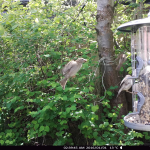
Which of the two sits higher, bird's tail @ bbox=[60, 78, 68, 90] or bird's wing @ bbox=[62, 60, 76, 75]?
bird's wing @ bbox=[62, 60, 76, 75]

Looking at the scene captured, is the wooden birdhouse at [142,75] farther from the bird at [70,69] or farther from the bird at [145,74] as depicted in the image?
the bird at [70,69]

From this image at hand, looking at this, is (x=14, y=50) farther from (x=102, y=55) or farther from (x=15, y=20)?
(x=102, y=55)

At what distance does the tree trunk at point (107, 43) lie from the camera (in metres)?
3.73

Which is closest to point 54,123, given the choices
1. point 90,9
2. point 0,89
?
point 0,89

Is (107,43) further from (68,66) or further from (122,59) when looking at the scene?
(68,66)

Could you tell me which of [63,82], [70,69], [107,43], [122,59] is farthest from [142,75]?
[107,43]

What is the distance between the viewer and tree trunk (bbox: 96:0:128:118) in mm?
3727

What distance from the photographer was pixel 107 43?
3730 millimetres

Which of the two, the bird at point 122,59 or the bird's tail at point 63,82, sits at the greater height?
the bird at point 122,59

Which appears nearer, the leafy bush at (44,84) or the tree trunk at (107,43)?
the leafy bush at (44,84)

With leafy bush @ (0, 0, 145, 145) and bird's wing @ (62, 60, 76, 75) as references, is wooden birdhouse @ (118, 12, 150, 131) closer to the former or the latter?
leafy bush @ (0, 0, 145, 145)

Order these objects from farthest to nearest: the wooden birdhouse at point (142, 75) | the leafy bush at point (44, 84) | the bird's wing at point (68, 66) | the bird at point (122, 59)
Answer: the bird at point (122, 59) → the bird's wing at point (68, 66) → the leafy bush at point (44, 84) → the wooden birdhouse at point (142, 75)

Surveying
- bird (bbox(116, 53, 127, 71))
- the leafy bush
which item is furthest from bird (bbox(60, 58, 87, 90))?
bird (bbox(116, 53, 127, 71))

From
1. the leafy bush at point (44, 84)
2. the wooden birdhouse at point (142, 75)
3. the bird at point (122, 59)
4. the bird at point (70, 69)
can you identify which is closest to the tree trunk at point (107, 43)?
the bird at point (122, 59)
